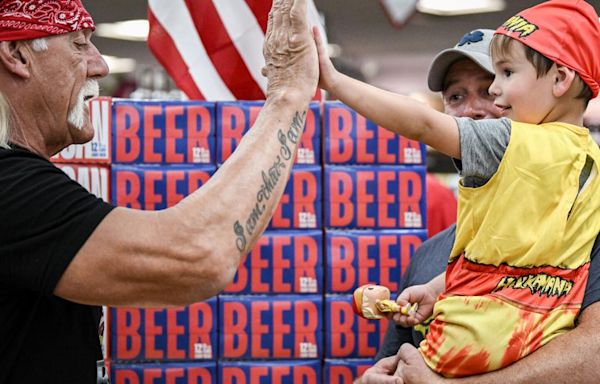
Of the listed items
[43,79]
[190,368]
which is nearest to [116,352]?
[190,368]

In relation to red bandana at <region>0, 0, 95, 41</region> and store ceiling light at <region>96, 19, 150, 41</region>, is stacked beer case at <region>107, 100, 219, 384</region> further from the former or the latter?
store ceiling light at <region>96, 19, 150, 41</region>

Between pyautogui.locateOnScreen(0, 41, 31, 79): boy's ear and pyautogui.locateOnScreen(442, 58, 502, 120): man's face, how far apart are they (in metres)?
1.52

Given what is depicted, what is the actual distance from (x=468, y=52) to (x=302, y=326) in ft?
3.81

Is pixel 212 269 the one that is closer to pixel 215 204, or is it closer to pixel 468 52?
pixel 215 204

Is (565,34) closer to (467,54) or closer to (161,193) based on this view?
(467,54)

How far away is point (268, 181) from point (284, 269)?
1617 millimetres

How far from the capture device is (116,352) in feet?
10.0

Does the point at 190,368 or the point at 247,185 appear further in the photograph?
the point at 190,368

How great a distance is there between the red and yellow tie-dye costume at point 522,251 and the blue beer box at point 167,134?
1.44m

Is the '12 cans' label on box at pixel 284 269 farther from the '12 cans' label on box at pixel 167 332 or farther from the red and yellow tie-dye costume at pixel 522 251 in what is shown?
the red and yellow tie-dye costume at pixel 522 251

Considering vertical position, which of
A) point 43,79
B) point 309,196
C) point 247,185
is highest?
point 43,79

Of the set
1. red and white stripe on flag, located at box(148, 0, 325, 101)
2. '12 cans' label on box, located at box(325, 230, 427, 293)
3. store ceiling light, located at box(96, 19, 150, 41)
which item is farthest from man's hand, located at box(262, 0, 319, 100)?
store ceiling light, located at box(96, 19, 150, 41)

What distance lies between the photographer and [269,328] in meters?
3.07

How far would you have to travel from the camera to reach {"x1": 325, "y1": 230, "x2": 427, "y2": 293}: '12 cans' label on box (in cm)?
311
